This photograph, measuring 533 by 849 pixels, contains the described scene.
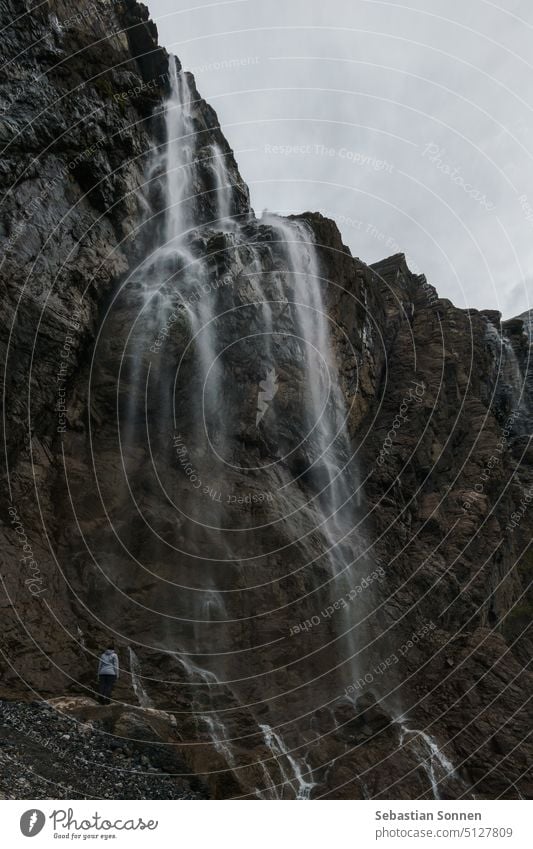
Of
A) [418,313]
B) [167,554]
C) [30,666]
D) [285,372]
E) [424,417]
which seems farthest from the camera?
[418,313]

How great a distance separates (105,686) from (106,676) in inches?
12.2

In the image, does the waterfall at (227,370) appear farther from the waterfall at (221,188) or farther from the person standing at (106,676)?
the person standing at (106,676)

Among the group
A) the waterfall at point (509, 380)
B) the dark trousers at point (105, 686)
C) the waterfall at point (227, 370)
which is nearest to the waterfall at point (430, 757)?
the waterfall at point (227, 370)

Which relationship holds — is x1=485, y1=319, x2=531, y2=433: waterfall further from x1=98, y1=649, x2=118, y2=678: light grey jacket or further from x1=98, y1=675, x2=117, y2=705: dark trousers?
x1=98, y1=675, x2=117, y2=705: dark trousers

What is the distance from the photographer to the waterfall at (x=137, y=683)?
21.5 m

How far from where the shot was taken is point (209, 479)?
3062 cm

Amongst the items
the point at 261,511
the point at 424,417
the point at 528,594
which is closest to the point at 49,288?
the point at 261,511

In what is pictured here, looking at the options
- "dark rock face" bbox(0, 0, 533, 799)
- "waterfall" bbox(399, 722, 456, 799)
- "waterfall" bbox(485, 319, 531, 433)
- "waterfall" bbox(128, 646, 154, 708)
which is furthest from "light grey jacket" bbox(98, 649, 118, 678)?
"waterfall" bbox(485, 319, 531, 433)

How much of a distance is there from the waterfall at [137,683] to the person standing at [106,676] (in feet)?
4.50

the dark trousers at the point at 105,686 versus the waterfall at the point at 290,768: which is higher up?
the dark trousers at the point at 105,686

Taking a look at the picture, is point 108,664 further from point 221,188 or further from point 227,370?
point 221,188

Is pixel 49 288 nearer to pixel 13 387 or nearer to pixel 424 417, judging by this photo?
pixel 13 387

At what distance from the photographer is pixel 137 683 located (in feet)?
72.6

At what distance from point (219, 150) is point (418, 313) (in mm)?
20009
